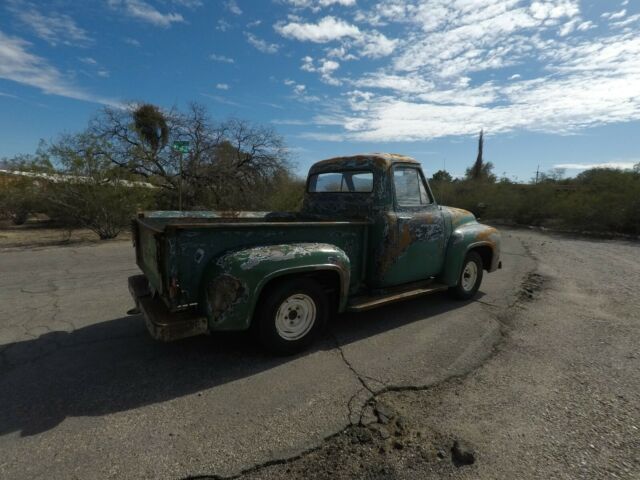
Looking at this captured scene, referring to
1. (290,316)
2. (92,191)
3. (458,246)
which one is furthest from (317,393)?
(92,191)

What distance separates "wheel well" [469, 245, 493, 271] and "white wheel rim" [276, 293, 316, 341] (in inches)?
124

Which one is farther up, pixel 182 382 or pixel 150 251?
pixel 150 251

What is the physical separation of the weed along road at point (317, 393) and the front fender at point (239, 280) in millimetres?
556

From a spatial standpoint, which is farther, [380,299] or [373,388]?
[380,299]

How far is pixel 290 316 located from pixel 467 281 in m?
3.20

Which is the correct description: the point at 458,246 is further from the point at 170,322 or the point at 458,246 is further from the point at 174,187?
the point at 174,187

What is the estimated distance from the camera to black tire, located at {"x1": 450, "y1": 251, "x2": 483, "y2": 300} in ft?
17.0

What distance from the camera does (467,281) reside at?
17.7 ft

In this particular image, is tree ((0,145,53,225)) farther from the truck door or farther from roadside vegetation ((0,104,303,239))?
the truck door

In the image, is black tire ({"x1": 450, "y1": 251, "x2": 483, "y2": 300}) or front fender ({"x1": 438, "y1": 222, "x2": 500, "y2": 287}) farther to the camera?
black tire ({"x1": 450, "y1": 251, "x2": 483, "y2": 300})

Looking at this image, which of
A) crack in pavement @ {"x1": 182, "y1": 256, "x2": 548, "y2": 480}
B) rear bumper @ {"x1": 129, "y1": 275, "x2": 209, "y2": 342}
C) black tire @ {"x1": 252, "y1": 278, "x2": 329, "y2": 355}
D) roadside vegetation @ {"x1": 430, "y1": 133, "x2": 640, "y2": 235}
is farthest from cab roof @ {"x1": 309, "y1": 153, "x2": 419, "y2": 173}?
roadside vegetation @ {"x1": 430, "y1": 133, "x2": 640, "y2": 235}

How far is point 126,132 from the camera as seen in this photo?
15039mm

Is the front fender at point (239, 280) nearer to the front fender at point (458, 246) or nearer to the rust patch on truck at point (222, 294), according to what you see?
the rust patch on truck at point (222, 294)

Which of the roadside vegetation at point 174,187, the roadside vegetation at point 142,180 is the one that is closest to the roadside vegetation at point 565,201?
the roadside vegetation at point 174,187
